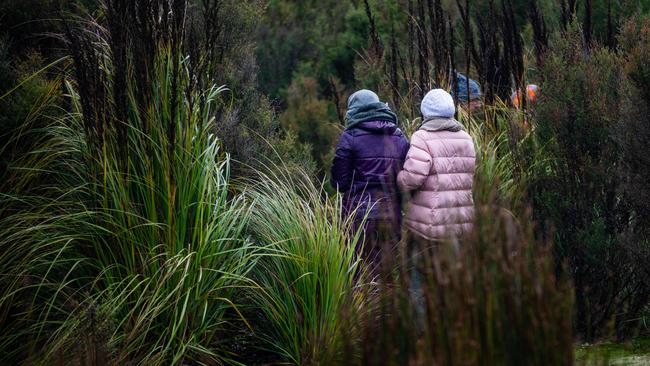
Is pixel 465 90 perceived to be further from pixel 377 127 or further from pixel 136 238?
pixel 136 238

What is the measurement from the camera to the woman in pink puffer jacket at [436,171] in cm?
630

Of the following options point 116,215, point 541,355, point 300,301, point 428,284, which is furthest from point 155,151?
point 541,355

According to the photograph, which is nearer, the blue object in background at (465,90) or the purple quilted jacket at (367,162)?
the purple quilted jacket at (367,162)

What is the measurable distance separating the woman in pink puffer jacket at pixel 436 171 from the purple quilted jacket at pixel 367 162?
0.32m

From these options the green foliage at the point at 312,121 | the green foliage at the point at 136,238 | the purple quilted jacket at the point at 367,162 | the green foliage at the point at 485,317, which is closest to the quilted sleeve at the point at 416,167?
the purple quilted jacket at the point at 367,162

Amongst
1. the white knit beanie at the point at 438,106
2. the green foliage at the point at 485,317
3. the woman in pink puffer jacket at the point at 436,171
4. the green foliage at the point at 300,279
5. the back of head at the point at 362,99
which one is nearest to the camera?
the green foliage at the point at 485,317

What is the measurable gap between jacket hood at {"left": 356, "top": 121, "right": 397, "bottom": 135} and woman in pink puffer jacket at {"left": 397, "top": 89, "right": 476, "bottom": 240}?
0.39 metres

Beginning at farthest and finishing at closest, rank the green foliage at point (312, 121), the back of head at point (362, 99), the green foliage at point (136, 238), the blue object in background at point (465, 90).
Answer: the green foliage at point (312, 121), the blue object in background at point (465, 90), the back of head at point (362, 99), the green foliage at point (136, 238)

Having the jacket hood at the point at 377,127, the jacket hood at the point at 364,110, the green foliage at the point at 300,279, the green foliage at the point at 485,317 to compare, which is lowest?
the green foliage at the point at 300,279

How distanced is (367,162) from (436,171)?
24.3 inches

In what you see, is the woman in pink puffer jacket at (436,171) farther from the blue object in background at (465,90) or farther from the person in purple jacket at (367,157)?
the blue object in background at (465,90)

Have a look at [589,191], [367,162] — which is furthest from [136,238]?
[589,191]

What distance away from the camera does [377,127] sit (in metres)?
6.79

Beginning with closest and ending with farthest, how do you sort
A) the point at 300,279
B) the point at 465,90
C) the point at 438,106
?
1. the point at 300,279
2. the point at 438,106
3. the point at 465,90
